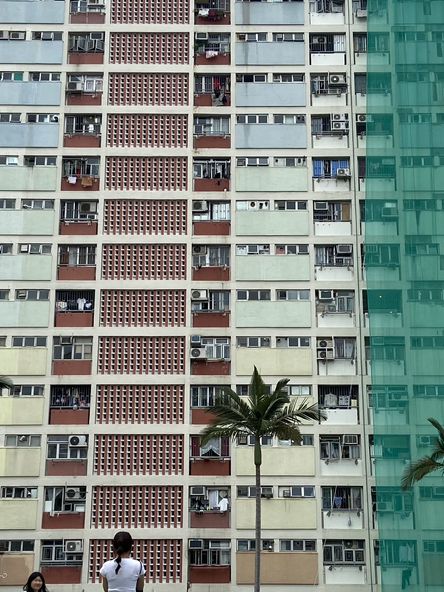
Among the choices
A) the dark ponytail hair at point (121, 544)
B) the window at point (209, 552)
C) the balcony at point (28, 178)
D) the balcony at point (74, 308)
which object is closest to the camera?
the dark ponytail hair at point (121, 544)

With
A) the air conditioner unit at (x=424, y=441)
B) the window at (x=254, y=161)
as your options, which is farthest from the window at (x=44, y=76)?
the air conditioner unit at (x=424, y=441)

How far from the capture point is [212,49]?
35188 mm

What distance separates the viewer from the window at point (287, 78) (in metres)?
34.8

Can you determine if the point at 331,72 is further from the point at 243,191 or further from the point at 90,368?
the point at 90,368

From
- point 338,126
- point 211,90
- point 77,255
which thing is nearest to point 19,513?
point 77,255

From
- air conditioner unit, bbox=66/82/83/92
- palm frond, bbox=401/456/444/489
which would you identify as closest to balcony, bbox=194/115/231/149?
air conditioner unit, bbox=66/82/83/92

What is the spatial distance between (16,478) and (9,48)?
52.8 feet

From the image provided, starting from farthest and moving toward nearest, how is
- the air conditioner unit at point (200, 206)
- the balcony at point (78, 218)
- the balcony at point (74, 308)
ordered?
the air conditioner unit at point (200, 206) → the balcony at point (78, 218) → the balcony at point (74, 308)

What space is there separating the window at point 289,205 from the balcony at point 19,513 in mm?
13228

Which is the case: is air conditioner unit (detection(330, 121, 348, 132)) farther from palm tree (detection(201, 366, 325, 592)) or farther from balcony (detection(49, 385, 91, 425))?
balcony (detection(49, 385, 91, 425))

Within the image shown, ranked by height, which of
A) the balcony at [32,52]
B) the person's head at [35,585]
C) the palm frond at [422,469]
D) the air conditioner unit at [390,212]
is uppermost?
the balcony at [32,52]

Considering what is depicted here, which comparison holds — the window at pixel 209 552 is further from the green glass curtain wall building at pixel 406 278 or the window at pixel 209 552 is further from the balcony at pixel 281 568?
the green glass curtain wall building at pixel 406 278

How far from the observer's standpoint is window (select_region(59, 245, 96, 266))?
32.7m

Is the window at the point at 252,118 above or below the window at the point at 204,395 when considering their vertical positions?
above
